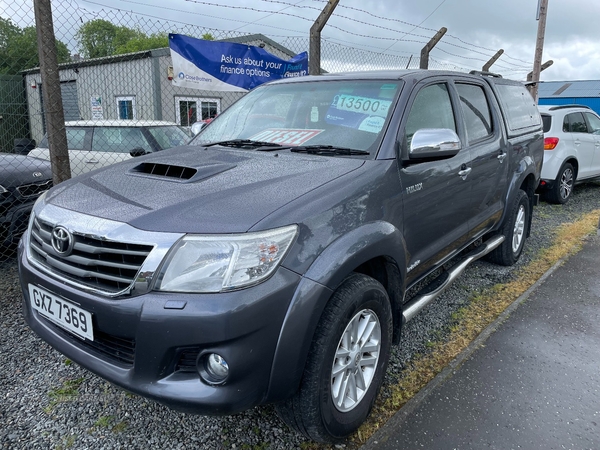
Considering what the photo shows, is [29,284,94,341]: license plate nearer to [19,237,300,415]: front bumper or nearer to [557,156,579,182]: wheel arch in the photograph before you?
[19,237,300,415]: front bumper

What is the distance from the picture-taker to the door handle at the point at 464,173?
321 centimetres

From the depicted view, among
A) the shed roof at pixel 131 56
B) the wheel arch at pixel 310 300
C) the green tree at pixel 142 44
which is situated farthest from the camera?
the green tree at pixel 142 44

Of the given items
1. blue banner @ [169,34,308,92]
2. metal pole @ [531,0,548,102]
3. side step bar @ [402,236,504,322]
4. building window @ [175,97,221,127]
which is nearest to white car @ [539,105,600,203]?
metal pole @ [531,0,548,102]

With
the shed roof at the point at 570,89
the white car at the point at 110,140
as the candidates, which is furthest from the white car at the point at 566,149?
the shed roof at the point at 570,89

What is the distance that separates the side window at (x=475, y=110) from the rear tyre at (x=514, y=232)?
93 cm

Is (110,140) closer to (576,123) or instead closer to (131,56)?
(576,123)

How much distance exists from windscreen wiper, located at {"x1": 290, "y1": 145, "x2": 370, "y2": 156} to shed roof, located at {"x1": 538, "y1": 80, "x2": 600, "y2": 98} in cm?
2825

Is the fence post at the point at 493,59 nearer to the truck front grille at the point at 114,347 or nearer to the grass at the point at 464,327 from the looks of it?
the grass at the point at 464,327

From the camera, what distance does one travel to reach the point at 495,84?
4.29 meters

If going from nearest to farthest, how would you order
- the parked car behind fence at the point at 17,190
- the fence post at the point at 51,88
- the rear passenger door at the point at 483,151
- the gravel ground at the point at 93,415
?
the gravel ground at the point at 93,415, the rear passenger door at the point at 483,151, the fence post at the point at 51,88, the parked car behind fence at the point at 17,190

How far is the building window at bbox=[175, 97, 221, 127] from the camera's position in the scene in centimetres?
1477

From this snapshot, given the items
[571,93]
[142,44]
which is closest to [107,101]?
[571,93]

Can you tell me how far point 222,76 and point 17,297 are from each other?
4162mm

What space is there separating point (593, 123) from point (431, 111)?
23.4 ft
